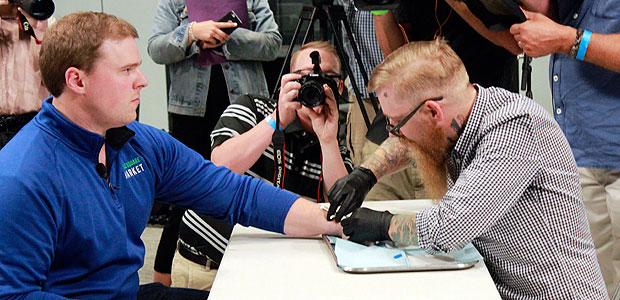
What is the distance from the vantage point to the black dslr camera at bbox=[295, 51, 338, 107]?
200 centimetres

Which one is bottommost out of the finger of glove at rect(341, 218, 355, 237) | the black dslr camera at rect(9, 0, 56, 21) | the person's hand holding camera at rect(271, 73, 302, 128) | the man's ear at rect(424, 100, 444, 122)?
the finger of glove at rect(341, 218, 355, 237)

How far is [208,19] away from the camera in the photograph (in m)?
2.78

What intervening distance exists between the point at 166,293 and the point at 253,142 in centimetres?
58

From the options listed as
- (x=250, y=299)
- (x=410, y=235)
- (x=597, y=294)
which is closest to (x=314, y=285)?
(x=250, y=299)

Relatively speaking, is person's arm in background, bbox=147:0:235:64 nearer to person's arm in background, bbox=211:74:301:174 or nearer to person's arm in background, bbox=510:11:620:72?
person's arm in background, bbox=211:74:301:174

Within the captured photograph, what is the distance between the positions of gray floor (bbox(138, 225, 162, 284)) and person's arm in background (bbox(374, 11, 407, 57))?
1.58 metres

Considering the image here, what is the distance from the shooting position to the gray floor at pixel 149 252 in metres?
3.17

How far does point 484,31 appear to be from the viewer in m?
2.06

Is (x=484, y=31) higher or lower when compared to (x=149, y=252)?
higher

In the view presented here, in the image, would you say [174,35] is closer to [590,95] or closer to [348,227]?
[348,227]

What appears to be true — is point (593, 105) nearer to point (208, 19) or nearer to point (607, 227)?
point (607, 227)

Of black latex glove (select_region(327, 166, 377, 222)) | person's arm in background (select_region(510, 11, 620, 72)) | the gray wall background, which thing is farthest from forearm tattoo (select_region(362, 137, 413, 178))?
the gray wall background

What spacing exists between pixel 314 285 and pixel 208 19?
68.9 inches

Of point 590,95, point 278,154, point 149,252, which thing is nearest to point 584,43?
point 590,95
